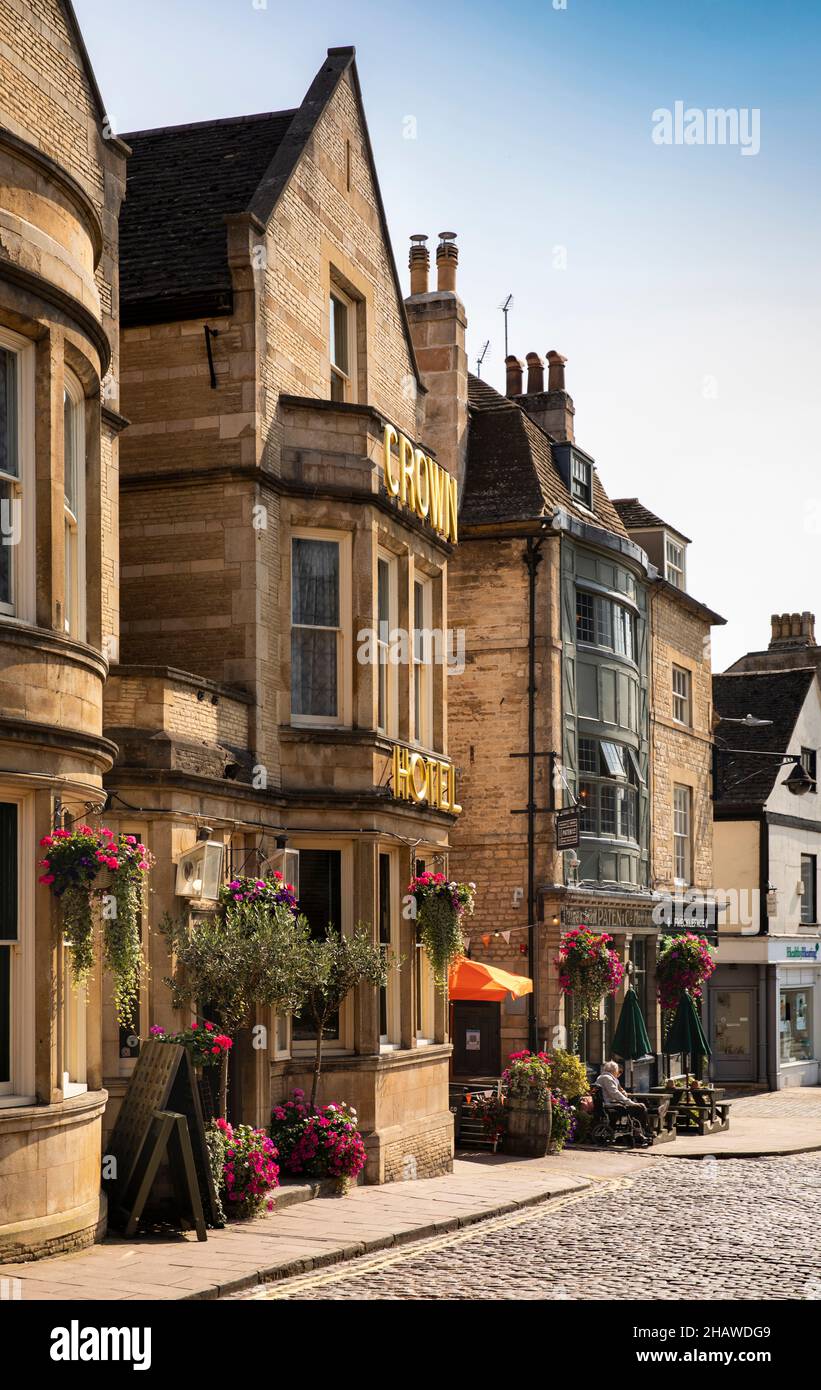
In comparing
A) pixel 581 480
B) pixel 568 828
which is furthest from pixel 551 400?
pixel 568 828

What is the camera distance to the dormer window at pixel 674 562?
37281 mm

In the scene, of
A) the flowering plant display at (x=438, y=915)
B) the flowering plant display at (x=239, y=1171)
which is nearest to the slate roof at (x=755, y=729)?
the flowering plant display at (x=438, y=915)

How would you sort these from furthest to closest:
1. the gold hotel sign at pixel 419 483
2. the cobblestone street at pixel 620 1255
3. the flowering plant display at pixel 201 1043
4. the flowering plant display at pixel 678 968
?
the flowering plant display at pixel 678 968
the gold hotel sign at pixel 419 483
the flowering plant display at pixel 201 1043
the cobblestone street at pixel 620 1255

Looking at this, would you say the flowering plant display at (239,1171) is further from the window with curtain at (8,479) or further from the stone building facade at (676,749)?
the stone building facade at (676,749)

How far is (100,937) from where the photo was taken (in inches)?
586

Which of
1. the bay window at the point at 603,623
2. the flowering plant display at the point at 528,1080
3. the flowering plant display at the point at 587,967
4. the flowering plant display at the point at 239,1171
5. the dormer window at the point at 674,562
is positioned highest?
the dormer window at the point at 674,562

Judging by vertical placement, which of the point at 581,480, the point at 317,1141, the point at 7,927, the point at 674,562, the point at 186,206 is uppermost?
the point at 186,206

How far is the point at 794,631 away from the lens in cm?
5322

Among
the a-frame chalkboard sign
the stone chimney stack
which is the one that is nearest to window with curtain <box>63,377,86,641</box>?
the a-frame chalkboard sign

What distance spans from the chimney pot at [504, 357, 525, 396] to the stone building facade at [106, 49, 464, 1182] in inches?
489

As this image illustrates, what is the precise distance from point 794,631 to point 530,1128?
1221 inches

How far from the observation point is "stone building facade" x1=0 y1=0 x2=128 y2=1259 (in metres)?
13.5

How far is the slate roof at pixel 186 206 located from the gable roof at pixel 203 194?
1cm

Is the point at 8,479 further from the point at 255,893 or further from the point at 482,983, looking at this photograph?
the point at 482,983
